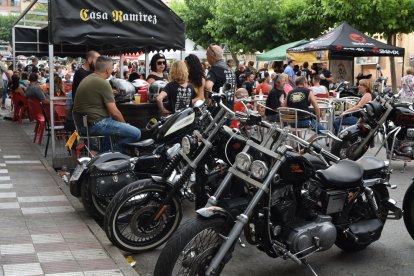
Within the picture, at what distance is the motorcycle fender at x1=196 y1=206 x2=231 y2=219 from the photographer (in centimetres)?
398

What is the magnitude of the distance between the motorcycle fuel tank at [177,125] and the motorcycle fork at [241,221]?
1.58 m

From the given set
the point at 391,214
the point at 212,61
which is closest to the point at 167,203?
the point at 391,214

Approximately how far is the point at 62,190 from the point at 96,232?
1965 mm

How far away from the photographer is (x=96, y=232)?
570 cm

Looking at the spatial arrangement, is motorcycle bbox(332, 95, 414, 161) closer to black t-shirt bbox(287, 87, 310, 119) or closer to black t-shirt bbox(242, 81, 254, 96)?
black t-shirt bbox(287, 87, 310, 119)

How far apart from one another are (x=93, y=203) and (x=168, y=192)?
4.29 ft

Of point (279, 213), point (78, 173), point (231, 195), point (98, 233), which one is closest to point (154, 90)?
point (78, 173)

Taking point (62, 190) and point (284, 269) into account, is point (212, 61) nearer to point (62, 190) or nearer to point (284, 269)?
point (62, 190)

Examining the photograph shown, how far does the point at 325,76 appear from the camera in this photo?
55.8 feet

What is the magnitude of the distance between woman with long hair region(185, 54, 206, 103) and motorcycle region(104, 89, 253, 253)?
252cm

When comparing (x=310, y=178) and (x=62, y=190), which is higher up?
(x=310, y=178)

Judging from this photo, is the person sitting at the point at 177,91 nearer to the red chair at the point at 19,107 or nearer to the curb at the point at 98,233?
the curb at the point at 98,233

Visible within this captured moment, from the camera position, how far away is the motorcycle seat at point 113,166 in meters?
5.88

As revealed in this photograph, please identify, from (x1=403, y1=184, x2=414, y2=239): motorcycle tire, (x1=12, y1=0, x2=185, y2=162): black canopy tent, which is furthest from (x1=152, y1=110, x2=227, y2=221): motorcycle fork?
(x1=12, y1=0, x2=185, y2=162): black canopy tent
